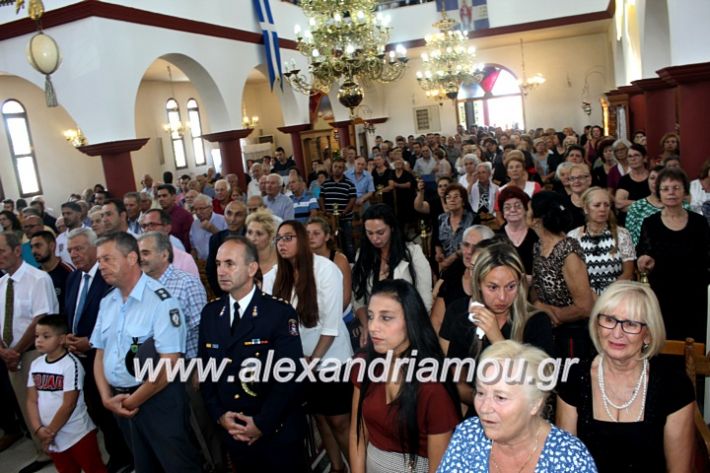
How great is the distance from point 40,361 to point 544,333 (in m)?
3.09

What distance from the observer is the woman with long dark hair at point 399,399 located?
238 centimetres

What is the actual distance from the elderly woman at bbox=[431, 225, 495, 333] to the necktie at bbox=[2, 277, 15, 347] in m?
3.12

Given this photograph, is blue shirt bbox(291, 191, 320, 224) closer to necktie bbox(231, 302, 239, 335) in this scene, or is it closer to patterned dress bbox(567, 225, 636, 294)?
patterned dress bbox(567, 225, 636, 294)

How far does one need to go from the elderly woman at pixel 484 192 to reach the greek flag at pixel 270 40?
7.27 meters

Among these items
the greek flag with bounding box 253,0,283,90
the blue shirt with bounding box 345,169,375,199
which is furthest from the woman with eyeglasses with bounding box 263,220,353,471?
the greek flag with bounding box 253,0,283,90

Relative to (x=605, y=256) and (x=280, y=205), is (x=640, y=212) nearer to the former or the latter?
(x=605, y=256)

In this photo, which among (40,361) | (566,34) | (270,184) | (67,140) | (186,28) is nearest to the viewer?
(40,361)

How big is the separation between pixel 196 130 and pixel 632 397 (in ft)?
63.7

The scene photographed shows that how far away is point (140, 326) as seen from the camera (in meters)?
3.21

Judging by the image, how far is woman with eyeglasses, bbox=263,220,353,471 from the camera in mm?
3459

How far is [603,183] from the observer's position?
7.87 meters

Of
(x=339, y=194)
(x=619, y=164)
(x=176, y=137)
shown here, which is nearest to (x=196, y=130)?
(x=176, y=137)

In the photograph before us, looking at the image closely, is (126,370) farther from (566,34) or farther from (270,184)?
(566,34)

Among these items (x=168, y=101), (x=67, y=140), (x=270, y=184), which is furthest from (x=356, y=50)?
(x=168, y=101)
